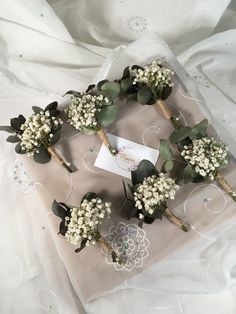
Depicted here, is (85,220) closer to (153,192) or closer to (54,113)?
(153,192)

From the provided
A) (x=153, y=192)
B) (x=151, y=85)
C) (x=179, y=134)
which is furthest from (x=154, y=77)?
(x=153, y=192)

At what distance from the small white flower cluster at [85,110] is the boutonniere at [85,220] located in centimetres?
13

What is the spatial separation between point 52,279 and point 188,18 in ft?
2.15

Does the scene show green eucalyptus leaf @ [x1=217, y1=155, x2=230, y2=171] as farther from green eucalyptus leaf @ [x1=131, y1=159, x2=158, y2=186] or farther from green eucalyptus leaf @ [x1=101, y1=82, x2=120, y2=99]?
green eucalyptus leaf @ [x1=101, y1=82, x2=120, y2=99]

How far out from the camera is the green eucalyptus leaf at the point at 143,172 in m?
0.74

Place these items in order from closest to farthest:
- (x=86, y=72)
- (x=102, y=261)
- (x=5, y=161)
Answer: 1. (x=102, y=261)
2. (x=5, y=161)
3. (x=86, y=72)

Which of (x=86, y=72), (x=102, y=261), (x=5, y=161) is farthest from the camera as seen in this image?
(x=86, y=72)

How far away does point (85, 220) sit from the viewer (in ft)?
2.29

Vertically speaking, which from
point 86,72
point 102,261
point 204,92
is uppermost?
point 204,92

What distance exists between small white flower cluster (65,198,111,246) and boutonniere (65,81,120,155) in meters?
0.12

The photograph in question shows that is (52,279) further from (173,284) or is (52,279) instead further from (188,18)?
(188,18)

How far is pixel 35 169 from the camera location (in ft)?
2.71

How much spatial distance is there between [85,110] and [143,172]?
16 cm

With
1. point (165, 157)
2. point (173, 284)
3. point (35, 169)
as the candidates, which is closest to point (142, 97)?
point (165, 157)
